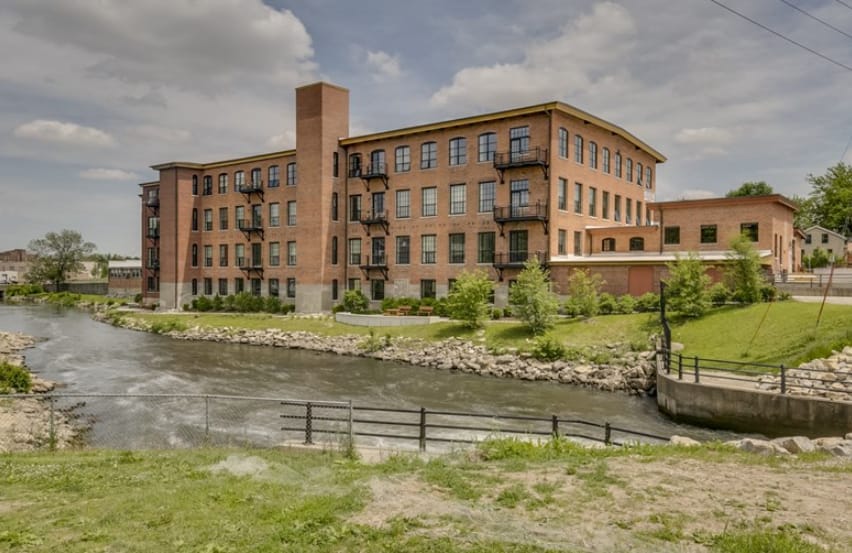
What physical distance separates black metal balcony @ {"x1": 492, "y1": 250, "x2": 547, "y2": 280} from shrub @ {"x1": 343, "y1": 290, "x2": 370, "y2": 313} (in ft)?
36.1

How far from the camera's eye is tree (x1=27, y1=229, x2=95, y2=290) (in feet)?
333

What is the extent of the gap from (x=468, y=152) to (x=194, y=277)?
33555mm

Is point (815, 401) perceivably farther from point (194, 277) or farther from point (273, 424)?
point (194, 277)

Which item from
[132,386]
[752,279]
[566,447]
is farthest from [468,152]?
[566,447]

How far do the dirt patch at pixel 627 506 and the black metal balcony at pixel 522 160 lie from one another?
29.3 m

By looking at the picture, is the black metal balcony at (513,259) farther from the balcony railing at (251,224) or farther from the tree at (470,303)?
the balcony railing at (251,224)

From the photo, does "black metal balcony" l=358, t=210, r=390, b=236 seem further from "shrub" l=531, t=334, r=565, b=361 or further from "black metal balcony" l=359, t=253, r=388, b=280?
"shrub" l=531, t=334, r=565, b=361

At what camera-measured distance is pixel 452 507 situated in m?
7.12

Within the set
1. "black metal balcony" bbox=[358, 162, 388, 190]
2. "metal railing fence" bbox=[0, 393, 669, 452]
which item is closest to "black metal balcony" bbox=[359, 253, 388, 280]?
"black metal balcony" bbox=[358, 162, 388, 190]

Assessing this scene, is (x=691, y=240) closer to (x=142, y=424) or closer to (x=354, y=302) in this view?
(x=354, y=302)

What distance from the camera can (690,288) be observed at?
90.5 feet

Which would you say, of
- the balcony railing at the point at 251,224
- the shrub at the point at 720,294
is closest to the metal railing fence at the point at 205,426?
the shrub at the point at 720,294

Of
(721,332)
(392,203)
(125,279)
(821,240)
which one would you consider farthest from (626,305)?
(125,279)

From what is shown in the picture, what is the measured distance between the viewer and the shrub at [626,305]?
102ft
